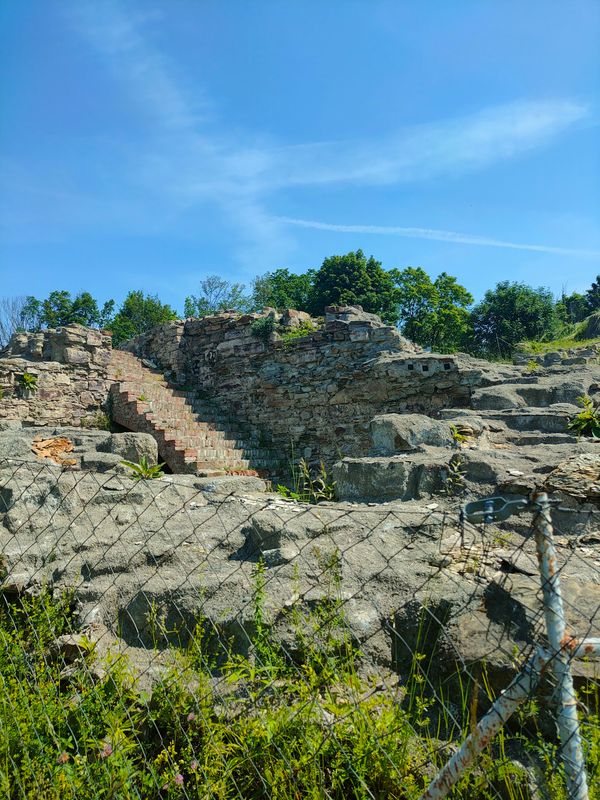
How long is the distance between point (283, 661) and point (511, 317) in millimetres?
22559

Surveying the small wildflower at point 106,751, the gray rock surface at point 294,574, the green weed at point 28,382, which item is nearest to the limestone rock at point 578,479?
the gray rock surface at point 294,574

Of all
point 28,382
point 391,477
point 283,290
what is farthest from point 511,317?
point 391,477

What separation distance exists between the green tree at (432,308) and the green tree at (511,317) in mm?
1294

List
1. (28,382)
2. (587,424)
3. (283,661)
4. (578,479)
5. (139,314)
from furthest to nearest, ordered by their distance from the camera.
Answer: (139,314), (28,382), (587,424), (578,479), (283,661)

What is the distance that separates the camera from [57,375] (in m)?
12.1

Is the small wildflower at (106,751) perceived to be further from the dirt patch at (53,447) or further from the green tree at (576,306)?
the green tree at (576,306)

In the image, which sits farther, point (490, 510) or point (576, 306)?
point (576, 306)

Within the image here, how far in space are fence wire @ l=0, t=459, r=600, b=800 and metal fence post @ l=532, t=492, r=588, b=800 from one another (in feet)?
1.02

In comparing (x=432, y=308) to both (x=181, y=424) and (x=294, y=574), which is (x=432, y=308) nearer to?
(x=181, y=424)

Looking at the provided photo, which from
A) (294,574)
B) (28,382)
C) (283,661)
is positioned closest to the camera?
(283,661)

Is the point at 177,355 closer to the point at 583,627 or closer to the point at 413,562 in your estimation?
the point at 413,562

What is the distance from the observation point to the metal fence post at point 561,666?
1.60 metres

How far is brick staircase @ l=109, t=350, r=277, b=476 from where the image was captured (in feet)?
35.2

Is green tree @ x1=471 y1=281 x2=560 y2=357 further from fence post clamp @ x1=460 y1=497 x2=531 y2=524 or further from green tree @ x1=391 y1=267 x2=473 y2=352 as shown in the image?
fence post clamp @ x1=460 y1=497 x2=531 y2=524
